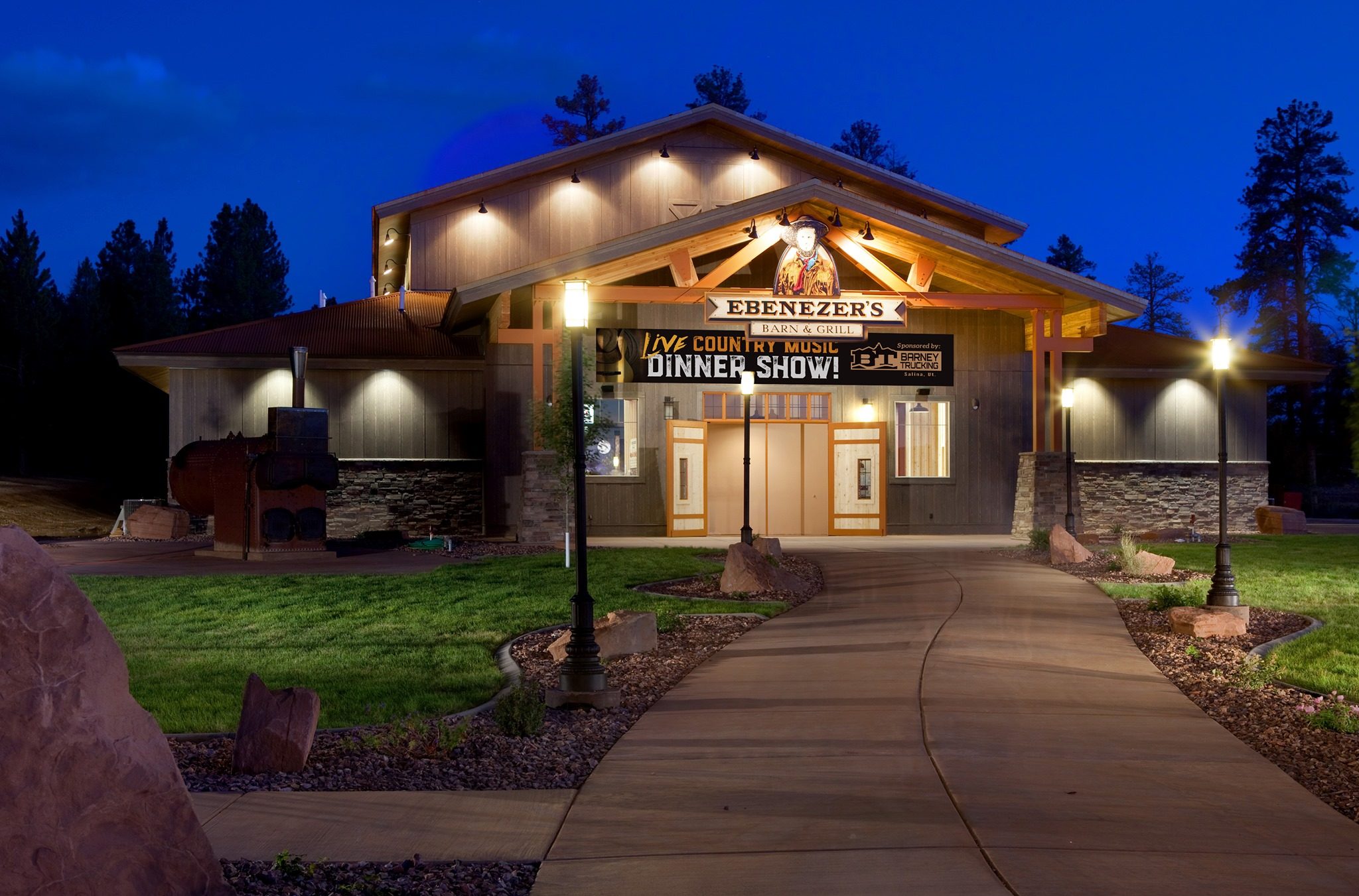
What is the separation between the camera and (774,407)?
1061 inches

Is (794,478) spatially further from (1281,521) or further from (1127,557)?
(1281,521)

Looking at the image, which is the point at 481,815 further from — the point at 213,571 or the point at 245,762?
the point at 213,571

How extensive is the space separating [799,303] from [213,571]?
37.7ft

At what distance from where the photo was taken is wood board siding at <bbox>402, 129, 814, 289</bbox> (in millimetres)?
29141

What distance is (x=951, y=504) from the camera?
26.9 m

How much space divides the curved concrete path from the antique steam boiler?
1164cm

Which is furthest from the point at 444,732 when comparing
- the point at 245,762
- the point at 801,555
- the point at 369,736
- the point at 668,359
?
the point at 668,359

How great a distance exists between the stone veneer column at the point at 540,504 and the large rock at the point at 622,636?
38.5ft

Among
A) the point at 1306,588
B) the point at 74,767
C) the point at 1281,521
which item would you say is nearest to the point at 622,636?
the point at 74,767

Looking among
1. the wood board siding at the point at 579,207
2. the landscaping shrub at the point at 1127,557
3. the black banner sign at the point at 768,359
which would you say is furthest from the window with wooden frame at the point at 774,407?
the landscaping shrub at the point at 1127,557

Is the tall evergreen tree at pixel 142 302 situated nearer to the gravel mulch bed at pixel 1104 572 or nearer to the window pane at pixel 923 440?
the window pane at pixel 923 440

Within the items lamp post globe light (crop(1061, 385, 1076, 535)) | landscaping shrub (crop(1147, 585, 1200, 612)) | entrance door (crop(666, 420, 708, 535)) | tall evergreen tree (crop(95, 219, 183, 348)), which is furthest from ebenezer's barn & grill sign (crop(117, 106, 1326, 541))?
tall evergreen tree (crop(95, 219, 183, 348))

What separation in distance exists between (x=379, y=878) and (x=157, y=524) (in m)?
22.4

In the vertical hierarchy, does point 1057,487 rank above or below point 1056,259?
below
